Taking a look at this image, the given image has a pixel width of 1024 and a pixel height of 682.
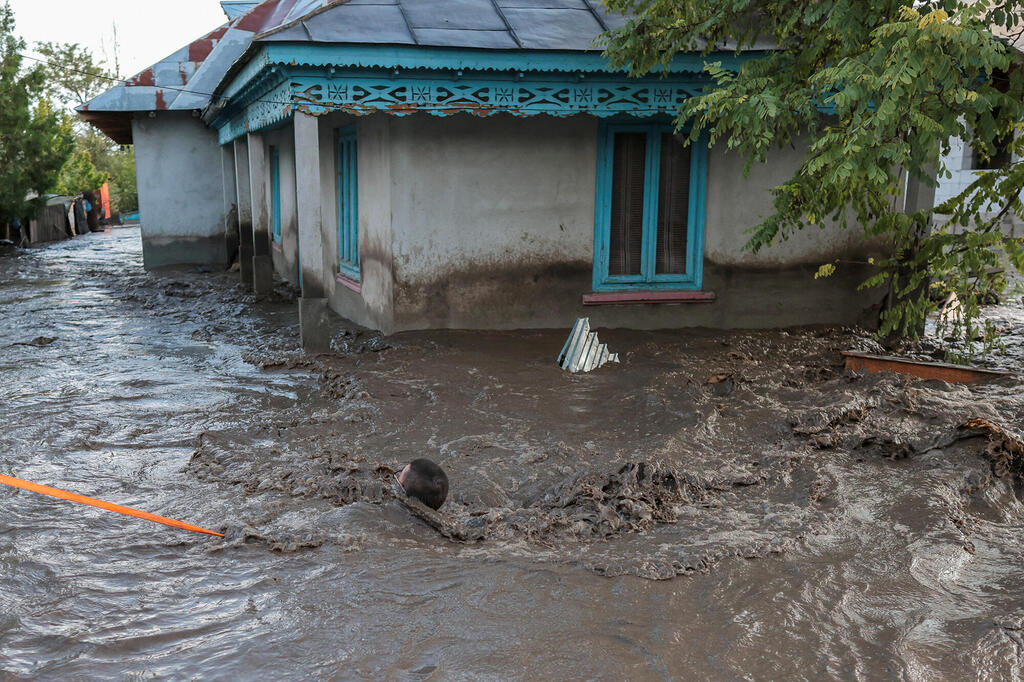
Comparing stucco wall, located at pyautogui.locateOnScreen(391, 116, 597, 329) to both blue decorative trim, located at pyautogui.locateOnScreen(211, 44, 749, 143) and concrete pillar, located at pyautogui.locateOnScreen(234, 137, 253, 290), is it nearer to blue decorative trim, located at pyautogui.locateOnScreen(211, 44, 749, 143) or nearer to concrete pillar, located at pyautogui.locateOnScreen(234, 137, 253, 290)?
blue decorative trim, located at pyautogui.locateOnScreen(211, 44, 749, 143)

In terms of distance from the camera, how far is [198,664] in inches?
140

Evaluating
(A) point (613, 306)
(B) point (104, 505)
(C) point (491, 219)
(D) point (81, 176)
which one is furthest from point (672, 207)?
(D) point (81, 176)

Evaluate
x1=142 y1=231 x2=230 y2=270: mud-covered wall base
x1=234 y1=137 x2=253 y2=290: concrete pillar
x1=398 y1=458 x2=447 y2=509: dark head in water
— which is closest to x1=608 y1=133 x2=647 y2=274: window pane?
x1=398 y1=458 x2=447 y2=509: dark head in water

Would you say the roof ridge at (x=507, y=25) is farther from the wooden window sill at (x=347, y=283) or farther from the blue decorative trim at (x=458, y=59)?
the wooden window sill at (x=347, y=283)

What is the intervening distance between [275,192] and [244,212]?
127 cm

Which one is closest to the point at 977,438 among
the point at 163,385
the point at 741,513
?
the point at 741,513

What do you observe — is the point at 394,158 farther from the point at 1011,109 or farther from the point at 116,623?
the point at 116,623

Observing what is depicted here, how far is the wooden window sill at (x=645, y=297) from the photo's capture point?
10.0 meters

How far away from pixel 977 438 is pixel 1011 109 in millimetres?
2215

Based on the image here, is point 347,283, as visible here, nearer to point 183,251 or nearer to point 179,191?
point 183,251

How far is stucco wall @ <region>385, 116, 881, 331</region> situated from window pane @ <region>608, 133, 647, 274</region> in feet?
1.02

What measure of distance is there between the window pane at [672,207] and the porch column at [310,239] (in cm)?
377

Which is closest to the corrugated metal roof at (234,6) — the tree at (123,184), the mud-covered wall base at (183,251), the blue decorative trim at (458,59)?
the mud-covered wall base at (183,251)

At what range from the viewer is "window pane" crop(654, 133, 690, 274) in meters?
9.99
